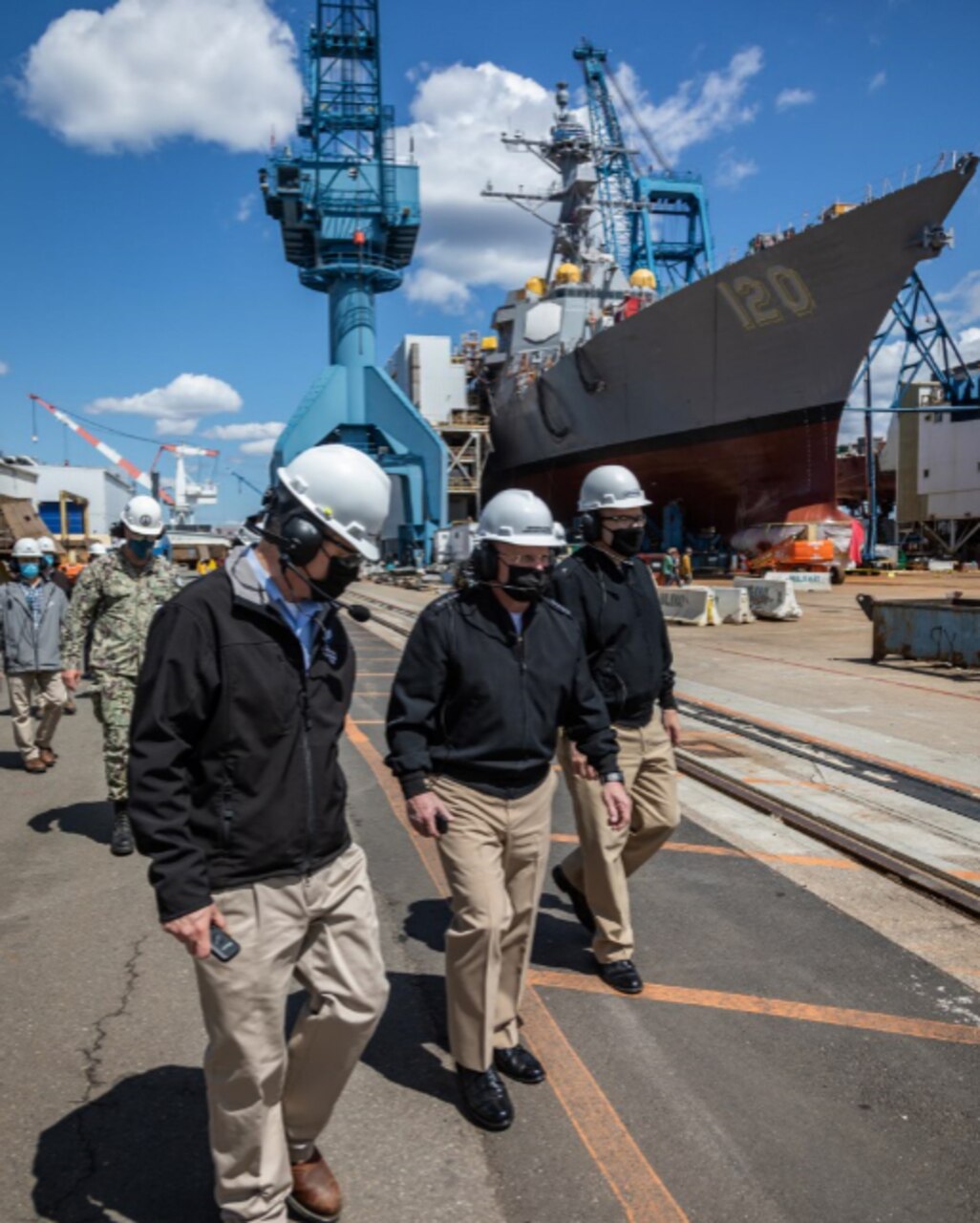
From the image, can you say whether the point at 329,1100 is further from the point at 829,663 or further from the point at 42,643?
the point at 829,663

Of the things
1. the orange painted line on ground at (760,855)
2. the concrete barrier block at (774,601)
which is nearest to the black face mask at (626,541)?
the orange painted line on ground at (760,855)

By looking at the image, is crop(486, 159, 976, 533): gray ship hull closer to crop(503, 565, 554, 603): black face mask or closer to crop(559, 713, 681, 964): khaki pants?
crop(559, 713, 681, 964): khaki pants

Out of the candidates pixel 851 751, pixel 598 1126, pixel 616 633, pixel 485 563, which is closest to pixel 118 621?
pixel 616 633

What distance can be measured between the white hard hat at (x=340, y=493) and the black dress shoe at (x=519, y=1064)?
1752 millimetres

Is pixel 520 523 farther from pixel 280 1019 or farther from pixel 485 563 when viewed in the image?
pixel 280 1019

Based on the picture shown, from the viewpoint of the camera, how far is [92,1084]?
119 inches

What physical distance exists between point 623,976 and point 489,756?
1262mm

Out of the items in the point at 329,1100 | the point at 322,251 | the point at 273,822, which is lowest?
the point at 329,1100

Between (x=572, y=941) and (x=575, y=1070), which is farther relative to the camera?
(x=572, y=941)

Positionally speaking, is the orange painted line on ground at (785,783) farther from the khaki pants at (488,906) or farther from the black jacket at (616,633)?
the khaki pants at (488,906)

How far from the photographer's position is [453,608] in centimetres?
315

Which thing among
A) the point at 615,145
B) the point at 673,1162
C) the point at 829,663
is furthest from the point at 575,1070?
the point at 615,145

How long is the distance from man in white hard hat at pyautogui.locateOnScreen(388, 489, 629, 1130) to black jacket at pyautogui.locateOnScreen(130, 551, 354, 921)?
691 millimetres

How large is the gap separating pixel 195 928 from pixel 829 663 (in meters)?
13.0
